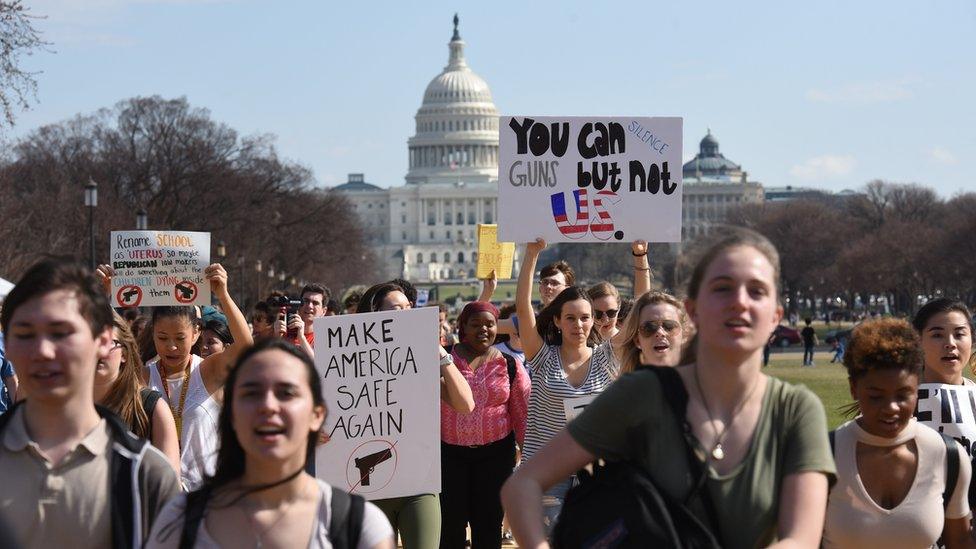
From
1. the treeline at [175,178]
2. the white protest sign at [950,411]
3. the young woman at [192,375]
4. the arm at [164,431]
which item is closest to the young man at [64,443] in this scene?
the arm at [164,431]

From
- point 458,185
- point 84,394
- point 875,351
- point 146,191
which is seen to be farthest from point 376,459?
point 458,185

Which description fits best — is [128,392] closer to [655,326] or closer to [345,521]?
[345,521]

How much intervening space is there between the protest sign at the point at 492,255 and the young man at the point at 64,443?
9058mm

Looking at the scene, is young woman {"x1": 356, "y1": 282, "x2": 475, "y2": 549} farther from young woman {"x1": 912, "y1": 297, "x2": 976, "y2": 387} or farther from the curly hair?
the curly hair

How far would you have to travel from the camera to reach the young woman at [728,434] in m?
3.70

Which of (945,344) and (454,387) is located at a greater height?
(945,344)

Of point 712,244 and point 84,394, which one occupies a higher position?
point 712,244

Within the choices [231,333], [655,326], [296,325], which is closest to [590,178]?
[296,325]

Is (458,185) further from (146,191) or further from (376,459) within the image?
(376,459)

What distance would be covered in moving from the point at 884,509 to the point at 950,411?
1297 mm

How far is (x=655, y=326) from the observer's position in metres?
6.84

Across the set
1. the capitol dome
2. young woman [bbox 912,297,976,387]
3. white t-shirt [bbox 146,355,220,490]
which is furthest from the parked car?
the capitol dome

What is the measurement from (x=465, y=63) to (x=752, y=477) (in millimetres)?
184035

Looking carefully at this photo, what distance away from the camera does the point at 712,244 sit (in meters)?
3.96
